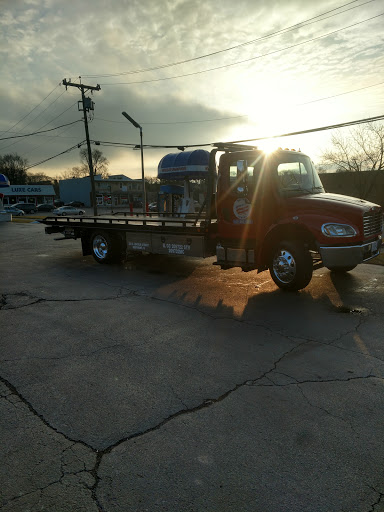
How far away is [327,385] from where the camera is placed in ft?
11.7

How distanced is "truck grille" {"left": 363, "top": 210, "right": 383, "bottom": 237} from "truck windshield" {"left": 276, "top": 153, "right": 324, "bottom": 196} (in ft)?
4.00

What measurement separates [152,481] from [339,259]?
16.7 feet

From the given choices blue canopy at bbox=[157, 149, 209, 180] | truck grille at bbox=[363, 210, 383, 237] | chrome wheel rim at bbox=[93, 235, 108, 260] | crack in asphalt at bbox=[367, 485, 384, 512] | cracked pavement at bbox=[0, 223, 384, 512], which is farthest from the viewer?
blue canopy at bbox=[157, 149, 209, 180]

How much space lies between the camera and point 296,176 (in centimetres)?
734

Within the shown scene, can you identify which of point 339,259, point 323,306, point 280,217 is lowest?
point 323,306

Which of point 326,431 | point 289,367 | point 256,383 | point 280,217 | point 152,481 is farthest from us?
point 280,217

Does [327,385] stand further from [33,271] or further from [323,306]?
[33,271]

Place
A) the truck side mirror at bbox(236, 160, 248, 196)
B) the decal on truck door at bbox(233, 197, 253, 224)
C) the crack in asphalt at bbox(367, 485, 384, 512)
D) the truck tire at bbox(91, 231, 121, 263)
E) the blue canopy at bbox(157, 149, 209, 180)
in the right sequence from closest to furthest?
the crack in asphalt at bbox(367, 485, 384, 512) < the truck side mirror at bbox(236, 160, 248, 196) < the decal on truck door at bbox(233, 197, 253, 224) < the truck tire at bbox(91, 231, 121, 263) < the blue canopy at bbox(157, 149, 209, 180)

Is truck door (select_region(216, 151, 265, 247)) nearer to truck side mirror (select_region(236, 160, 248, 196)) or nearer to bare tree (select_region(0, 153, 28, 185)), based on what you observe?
truck side mirror (select_region(236, 160, 248, 196))

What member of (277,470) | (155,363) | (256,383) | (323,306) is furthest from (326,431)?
(323,306)

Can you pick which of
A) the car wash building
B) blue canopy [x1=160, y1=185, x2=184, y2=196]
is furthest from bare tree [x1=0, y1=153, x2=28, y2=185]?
blue canopy [x1=160, y1=185, x2=184, y2=196]

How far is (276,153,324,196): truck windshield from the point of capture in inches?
281

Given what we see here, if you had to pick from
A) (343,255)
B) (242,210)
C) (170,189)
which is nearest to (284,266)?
(343,255)

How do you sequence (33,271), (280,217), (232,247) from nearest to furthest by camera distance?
(280,217)
(232,247)
(33,271)
